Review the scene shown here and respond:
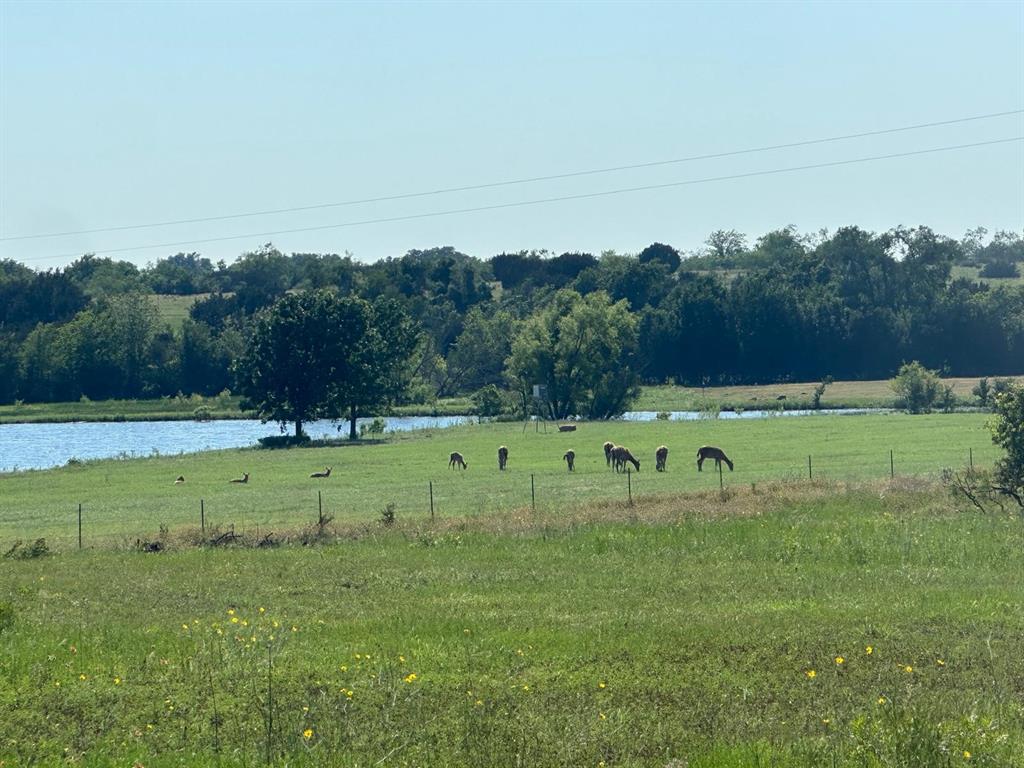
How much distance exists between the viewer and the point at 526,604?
19641 millimetres

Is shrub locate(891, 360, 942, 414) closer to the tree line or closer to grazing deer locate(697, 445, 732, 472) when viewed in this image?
the tree line

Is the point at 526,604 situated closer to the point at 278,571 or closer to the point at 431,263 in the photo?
the point at 278,571

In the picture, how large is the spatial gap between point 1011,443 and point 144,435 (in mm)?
79097

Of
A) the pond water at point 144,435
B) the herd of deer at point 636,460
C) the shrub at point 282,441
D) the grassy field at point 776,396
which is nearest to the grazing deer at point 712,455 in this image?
the herd of deer at point 636,460

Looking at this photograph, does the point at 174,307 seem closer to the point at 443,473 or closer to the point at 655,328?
the point at 655,328

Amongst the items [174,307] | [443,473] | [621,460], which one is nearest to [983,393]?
[621,460]

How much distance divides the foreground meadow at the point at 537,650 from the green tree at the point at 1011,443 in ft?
11.8

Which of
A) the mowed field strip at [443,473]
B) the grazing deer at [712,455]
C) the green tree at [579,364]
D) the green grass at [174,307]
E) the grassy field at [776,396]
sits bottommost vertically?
the mowed field strip at [443,473]

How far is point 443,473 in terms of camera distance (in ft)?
174

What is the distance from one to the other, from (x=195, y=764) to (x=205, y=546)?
1717 centimetres

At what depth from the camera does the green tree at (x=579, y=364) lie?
340 feet

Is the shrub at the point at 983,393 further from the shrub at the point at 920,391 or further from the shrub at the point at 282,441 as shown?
the shrub at the point at 282,441

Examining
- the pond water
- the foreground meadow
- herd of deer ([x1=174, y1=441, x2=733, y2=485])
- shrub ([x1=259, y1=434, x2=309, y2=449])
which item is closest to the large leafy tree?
shrub ([x1=259, y1=434, x2=309, y2=449])

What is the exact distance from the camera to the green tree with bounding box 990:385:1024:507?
30.4 metres
